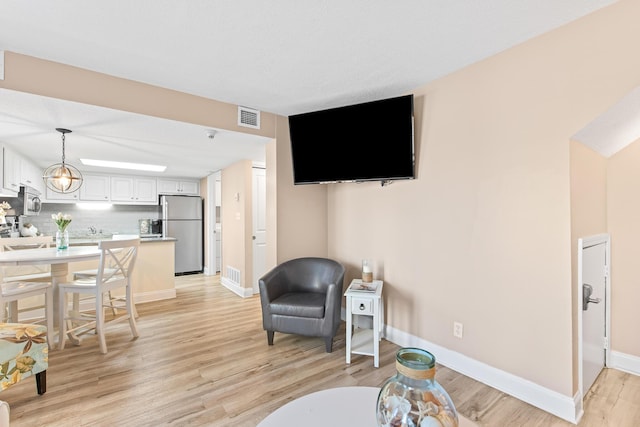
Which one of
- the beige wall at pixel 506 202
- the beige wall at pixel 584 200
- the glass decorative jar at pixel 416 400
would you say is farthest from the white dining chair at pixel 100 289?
the beige wall at pixel 584 200

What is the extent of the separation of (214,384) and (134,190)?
511 centimetres

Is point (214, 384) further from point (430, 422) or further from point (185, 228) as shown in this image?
point (185, 228)

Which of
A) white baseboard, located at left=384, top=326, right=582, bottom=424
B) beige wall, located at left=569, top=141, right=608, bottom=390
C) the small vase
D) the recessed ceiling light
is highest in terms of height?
the recessed ceiling light

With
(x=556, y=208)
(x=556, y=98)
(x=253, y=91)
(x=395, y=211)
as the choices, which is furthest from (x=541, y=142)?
(x=253, y=91)

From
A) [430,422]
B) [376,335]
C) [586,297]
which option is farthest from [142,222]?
[586,297]

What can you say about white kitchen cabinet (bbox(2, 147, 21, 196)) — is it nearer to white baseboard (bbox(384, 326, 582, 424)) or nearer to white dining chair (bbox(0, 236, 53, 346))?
white dining chair (bbox(0, 236, 53, 346))

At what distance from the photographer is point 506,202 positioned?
1930 millimetres

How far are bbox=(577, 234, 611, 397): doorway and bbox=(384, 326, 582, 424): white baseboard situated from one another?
0.56 ft

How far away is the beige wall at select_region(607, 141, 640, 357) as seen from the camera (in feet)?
6.80

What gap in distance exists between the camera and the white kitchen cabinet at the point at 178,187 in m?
5.97

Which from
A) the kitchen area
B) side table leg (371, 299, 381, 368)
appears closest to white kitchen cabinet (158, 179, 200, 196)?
the kitchen area

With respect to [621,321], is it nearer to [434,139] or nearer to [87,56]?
[434,139]

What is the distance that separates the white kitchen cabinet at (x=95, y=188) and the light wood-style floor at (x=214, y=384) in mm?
3581

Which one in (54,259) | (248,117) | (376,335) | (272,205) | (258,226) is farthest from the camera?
(258,226)
